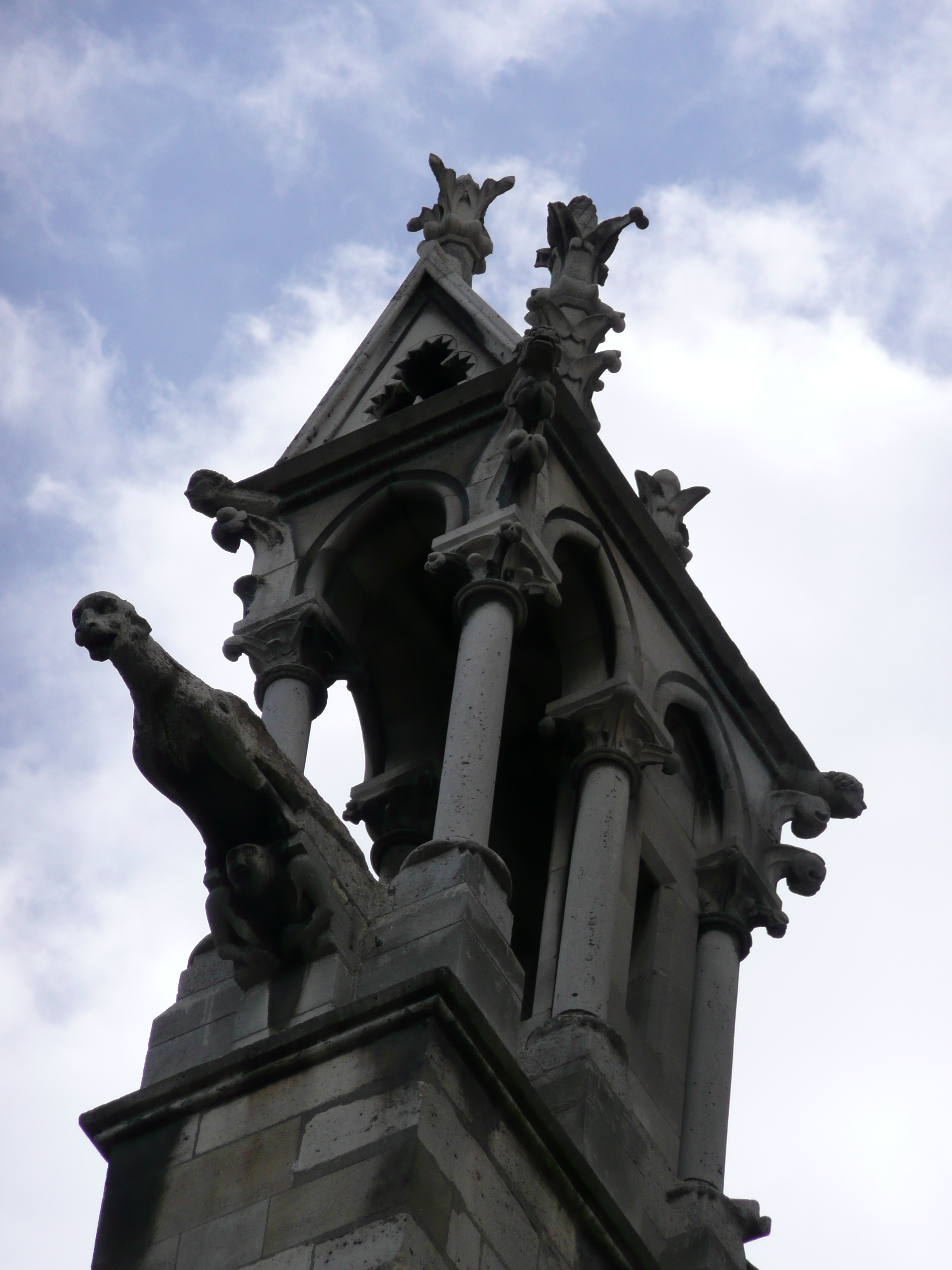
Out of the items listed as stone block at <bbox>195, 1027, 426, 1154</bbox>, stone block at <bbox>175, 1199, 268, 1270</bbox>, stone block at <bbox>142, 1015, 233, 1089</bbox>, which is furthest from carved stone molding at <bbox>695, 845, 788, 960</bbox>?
stone block at <bbox>175, 1199, 268, 1270</bbox>

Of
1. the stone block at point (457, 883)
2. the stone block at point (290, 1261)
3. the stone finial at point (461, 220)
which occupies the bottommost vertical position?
the stone block at point (290, 1261)

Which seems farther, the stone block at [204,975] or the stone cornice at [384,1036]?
the stone block at [204,975]

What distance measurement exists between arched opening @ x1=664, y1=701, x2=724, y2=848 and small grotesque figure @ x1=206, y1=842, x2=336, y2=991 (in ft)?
14.2

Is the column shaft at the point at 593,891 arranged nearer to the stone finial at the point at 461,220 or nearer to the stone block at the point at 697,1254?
the stone block at the point at 697,1254

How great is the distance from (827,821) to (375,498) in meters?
3.29

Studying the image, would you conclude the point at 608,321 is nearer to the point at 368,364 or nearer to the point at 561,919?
the point at 368,364

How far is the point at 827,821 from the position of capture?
16.4 meters

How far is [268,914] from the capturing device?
12.0 meters

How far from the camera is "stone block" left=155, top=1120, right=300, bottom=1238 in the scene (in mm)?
11055

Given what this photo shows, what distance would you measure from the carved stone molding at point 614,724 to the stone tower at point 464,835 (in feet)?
0.07

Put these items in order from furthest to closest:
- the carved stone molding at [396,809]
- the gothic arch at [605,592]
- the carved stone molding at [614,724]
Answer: the carved stone molding at [396,809], the gothic arch at [605,592], the carved stone molding at [614,724]

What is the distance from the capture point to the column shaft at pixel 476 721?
12914 millimetres

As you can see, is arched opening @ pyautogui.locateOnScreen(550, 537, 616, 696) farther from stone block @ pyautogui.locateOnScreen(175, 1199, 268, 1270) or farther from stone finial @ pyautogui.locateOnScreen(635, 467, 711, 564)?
stone block @ pyautogui.locateOnScreen(175, 1199, 268, 1270)

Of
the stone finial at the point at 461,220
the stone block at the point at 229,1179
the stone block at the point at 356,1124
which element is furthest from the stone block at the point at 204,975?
the stone finial at the point at 461,220
